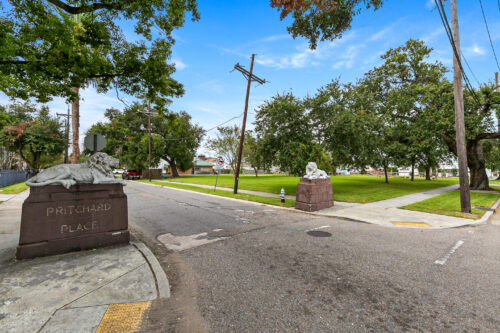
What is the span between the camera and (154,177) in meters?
37.1

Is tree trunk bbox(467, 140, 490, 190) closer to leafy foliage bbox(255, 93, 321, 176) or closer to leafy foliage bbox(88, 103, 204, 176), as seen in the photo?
leafy foliage bbox(255, 93, 321, 176)

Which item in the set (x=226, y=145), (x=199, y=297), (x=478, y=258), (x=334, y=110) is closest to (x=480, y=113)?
(x=334, y=110)

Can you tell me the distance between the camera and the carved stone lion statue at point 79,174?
13.7ft

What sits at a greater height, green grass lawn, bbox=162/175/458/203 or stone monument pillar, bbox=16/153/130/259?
stone monument pillar, bbox=16/153/130/259

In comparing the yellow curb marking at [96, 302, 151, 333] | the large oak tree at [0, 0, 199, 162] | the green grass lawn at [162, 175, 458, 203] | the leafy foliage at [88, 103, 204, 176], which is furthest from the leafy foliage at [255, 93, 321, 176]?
the leafy foliage at [88, 103, 204, 176]

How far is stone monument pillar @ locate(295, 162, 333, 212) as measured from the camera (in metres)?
9.45

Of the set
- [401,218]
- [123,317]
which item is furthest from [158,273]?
[401,218]

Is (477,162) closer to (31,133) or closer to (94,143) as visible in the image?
(94,143)

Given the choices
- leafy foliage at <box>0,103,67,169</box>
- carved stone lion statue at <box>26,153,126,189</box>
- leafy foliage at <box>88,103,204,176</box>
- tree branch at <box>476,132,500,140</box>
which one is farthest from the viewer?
leafy foliage at <box>88,103,204,176</box>

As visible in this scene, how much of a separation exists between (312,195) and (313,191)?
198 millimetres

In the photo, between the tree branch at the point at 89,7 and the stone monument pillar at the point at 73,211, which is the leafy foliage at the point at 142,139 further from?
the stone monument pillar at the point at 73,211

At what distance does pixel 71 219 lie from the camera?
4.36m

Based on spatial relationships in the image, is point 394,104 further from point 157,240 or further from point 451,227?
point 157,240

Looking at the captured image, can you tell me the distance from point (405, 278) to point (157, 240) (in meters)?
5.56
